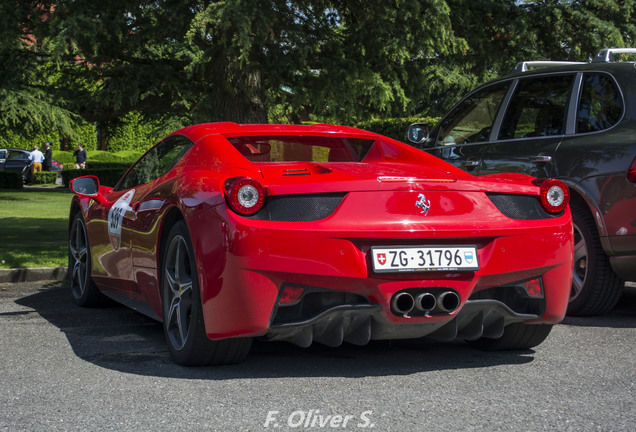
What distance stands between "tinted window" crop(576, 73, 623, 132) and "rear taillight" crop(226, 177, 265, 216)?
3.09 metres

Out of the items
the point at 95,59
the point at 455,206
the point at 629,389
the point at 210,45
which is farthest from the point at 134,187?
the point at 95,59

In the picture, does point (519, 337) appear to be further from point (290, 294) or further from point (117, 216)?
point (117, 216)

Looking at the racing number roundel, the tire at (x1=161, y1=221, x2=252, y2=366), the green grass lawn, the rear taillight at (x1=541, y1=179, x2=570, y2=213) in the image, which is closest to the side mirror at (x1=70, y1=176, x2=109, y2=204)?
the racing number roundel

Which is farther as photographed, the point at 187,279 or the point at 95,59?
the point at 95,59

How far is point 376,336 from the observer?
4711mm

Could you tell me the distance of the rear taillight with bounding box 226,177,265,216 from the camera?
14.4ft

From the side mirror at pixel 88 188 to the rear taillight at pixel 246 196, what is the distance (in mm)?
2509

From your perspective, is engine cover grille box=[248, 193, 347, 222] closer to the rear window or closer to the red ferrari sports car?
the red ferrari sports car

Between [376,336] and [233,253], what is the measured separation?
2.84 ft

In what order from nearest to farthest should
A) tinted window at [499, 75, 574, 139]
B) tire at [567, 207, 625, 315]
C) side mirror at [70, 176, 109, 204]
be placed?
tire at [567, 207, 625, 315], side mirror at [70, 176, 109, 204], tinted window at [499, 75, 574, 139]

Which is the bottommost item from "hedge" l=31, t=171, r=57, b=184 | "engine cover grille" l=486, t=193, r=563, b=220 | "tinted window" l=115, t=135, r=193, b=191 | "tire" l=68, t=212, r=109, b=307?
"hedge" l=31, t=171, r=57, b=184

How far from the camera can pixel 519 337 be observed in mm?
5285

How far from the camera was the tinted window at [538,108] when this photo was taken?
697 centimetres

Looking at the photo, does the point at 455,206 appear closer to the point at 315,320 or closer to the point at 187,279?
the point at 315,320
